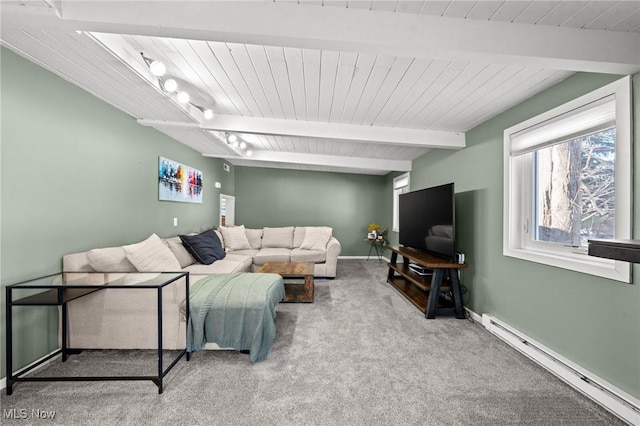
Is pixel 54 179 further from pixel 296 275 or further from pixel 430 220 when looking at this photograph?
pixel 430 220

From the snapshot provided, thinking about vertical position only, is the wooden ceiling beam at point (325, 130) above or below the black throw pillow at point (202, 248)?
above

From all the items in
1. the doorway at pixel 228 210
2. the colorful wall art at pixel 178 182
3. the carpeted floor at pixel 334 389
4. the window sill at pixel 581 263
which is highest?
the colorful wall art at pixel 178 182

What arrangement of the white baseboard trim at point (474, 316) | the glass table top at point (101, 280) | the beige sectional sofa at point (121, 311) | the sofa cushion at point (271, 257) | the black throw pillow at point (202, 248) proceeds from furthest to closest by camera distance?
the sofa cushion at point (271, 257) → the black throw pillow at point (202, 248) → the white baseboard trim at point (474, 316) → the beige sectional sofa at point (121, 311) → the glass table top at point (101, 280)

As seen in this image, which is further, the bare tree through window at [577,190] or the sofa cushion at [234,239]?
the sofa cushion at [234,239]

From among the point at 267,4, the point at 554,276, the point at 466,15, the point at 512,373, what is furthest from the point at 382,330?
the point at 267,4

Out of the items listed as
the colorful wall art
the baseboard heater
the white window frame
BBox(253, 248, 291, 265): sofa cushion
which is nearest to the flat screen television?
the white window frame

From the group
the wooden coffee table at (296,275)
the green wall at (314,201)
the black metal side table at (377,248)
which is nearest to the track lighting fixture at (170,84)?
the wooden coffee table at (296,275)

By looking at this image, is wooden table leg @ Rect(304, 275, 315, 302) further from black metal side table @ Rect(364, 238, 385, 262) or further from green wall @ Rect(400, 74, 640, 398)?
black metal side table @ Rect(364, 238, 385, 262)

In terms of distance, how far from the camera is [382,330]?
2451 mm

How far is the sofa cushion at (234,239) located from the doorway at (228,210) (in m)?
1.08

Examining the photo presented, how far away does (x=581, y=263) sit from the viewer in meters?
1.70

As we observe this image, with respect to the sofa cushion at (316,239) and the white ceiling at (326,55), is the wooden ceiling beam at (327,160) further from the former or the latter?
the white ceiling at (326,55)

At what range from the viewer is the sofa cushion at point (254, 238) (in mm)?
5047

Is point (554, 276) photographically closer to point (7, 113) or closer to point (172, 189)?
point (7, 113)
